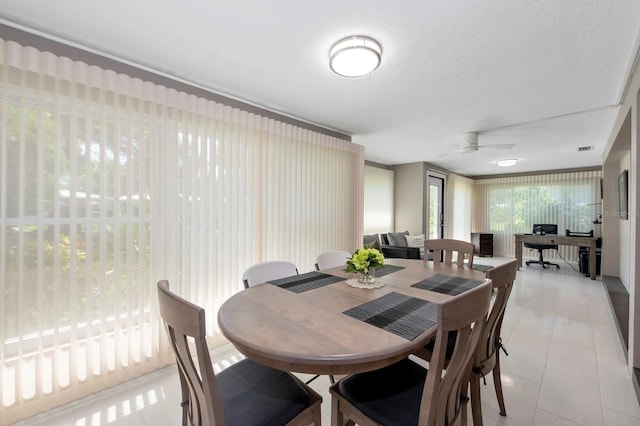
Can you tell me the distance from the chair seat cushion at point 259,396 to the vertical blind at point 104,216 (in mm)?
1277

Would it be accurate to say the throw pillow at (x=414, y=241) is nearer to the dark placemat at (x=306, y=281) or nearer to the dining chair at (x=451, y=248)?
the dining chair at (x=451, y=248)

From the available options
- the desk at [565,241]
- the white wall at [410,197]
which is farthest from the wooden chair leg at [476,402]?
the desk at [565,241]

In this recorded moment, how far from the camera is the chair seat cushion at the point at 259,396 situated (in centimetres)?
107

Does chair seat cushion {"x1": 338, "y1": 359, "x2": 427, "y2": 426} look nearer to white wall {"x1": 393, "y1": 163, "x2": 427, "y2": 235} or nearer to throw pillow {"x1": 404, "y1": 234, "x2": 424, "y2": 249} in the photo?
throw pillow {"x1": 404, "y1": 234, "x2": 424, "y2": 249}

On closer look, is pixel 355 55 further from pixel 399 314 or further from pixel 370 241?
pixel 370 241

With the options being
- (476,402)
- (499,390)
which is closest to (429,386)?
(476,402)

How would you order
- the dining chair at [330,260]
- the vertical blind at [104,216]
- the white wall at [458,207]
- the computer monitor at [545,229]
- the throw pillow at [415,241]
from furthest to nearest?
1. the white wall at [458,207]
2. the computer monitor at [545,229]
3. the throw pillow at [415,241]
4. the dining chair at [330,260]
5. the vertical blind at [104,216]

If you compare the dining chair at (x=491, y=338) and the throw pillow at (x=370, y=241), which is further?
the throw pillow at (x=370, y=241)

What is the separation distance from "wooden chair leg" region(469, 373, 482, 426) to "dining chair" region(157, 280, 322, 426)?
926 millimetres

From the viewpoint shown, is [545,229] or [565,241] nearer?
[565,241]

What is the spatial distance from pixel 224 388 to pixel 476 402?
1374 millimetres

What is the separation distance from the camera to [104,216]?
1933 millimetres

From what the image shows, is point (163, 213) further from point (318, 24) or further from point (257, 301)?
point (318, 24)

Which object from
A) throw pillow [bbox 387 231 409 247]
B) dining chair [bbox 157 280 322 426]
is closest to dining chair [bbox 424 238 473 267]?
dining chair [bbox 157 280 322 426]
